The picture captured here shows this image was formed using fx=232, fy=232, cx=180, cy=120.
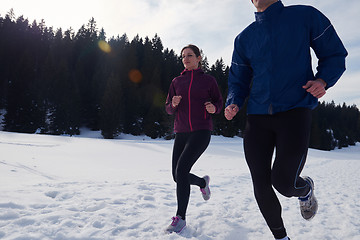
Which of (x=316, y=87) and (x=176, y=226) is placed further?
(x=176, y=226)

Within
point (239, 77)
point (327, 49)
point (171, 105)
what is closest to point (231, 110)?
point (239, 77)

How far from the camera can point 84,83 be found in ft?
138

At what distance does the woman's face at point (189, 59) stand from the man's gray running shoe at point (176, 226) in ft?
6.59

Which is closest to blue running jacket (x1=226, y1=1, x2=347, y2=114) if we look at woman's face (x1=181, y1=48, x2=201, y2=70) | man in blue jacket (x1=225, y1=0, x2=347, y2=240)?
man in blue jacket (x1=225, y1=0, x2=347, y2=240)

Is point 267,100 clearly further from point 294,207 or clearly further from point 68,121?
point 68,121

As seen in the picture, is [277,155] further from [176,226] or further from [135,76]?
[135,76]

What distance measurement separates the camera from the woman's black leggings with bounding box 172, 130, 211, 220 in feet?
9.27

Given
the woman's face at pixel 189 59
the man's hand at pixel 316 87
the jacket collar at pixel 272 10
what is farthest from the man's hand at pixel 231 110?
the woman's face at pixel 189 59

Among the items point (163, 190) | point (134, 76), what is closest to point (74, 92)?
point (134, 76)

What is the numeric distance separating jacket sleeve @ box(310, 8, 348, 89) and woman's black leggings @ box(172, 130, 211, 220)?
156 cm

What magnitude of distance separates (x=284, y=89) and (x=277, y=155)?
564mm

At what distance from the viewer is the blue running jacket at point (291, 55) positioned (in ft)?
6.13

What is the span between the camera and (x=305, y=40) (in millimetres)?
1950

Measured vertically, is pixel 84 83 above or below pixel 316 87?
above
